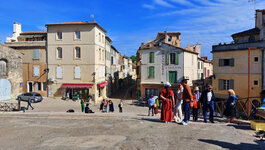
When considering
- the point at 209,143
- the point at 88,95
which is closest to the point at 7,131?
the point at 209,143

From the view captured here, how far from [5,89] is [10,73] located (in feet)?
7.99

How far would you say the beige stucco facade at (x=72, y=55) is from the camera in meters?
29.2

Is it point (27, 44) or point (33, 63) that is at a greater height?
point (27, 44)

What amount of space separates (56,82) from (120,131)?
83.6 feet

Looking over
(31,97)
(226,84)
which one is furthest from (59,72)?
(226,84)

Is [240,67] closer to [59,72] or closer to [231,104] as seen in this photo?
[231,104]

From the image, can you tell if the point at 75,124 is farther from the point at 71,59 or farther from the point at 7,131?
the point at 71,59

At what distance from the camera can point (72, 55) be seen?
29.6 m

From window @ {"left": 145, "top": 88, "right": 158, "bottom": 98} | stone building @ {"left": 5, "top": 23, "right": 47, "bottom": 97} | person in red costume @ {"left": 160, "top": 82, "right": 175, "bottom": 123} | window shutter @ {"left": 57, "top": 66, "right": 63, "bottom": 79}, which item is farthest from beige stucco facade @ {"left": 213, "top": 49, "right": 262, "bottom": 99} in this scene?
stone building @ {"left": 5, "top": 23, "right": 47, "bottom": 97}

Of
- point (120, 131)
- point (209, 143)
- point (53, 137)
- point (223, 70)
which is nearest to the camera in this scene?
point (209, 143)

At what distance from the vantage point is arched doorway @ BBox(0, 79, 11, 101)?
2540 cm

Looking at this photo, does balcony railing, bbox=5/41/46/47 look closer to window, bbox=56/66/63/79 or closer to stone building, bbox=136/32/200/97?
window, bbox=56/66/63/79

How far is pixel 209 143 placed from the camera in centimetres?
547

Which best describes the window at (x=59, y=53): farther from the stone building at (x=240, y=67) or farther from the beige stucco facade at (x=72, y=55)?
the stone building at (x=240, y=67)
